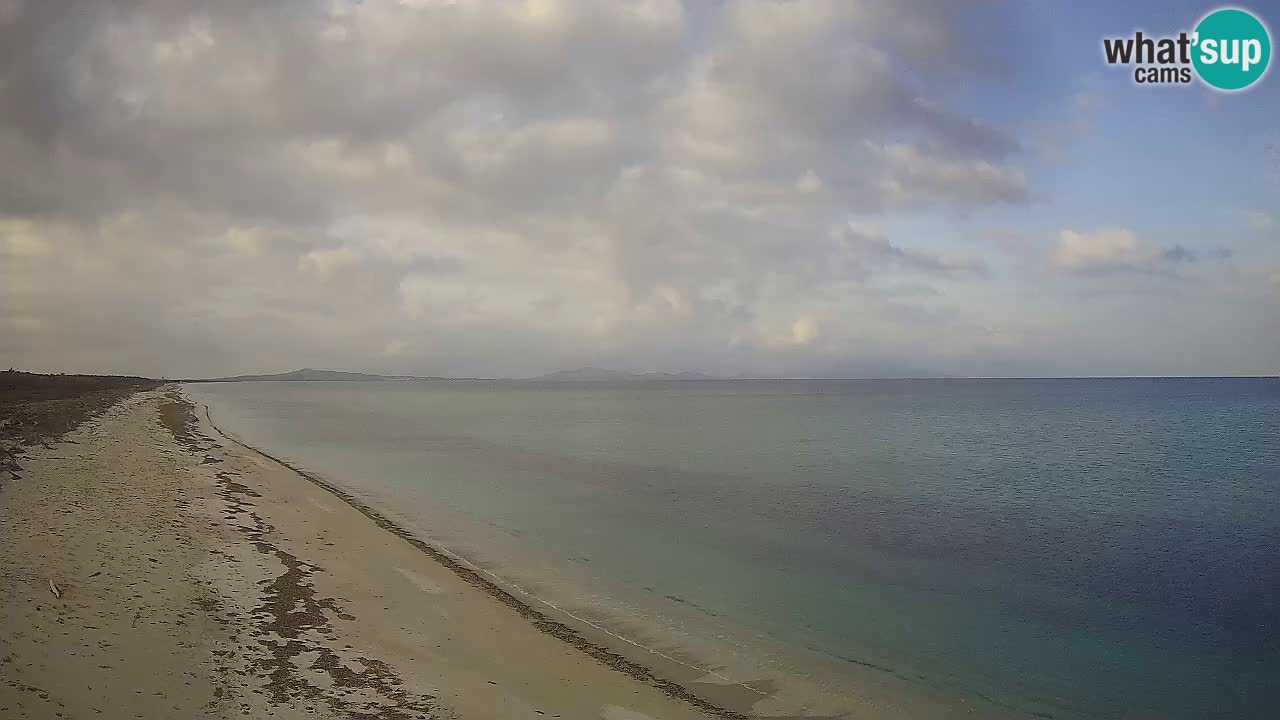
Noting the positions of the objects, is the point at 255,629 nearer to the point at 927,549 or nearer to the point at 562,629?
the point at 562,629

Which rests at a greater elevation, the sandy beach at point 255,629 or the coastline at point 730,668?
the sandy beach at point 255,629

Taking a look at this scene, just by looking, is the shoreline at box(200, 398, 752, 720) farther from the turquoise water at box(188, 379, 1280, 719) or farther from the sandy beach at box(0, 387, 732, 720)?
the turquoise water at box(188, 379, 1280, 719)

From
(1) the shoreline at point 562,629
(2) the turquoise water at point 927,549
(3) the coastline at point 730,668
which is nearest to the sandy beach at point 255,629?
(1) the shoreline at point 562,629

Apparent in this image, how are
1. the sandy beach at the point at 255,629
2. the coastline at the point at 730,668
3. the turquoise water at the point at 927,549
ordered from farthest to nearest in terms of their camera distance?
the turquoise water at the point at 927,549 → the coastline at the point at 730,668 → the sandy beach at the point at 255,629

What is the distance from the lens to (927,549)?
21.4m

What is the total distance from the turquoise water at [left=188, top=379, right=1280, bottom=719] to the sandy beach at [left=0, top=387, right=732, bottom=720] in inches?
125

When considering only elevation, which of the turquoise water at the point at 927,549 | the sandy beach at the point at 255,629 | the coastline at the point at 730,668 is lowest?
the turquoise water at the point at 927,549

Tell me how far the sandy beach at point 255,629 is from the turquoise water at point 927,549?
3.17 m

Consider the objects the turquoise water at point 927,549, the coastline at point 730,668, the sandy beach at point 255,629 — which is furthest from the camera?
the turquoise water at point 927,549

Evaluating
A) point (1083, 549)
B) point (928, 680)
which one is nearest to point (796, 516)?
point (1083, 549)

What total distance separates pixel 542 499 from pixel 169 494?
13787mm

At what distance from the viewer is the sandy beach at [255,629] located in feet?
29.6

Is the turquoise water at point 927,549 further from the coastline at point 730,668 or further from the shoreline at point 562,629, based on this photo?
the shoreline at point 562,629

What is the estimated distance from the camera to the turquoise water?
12.9 m
